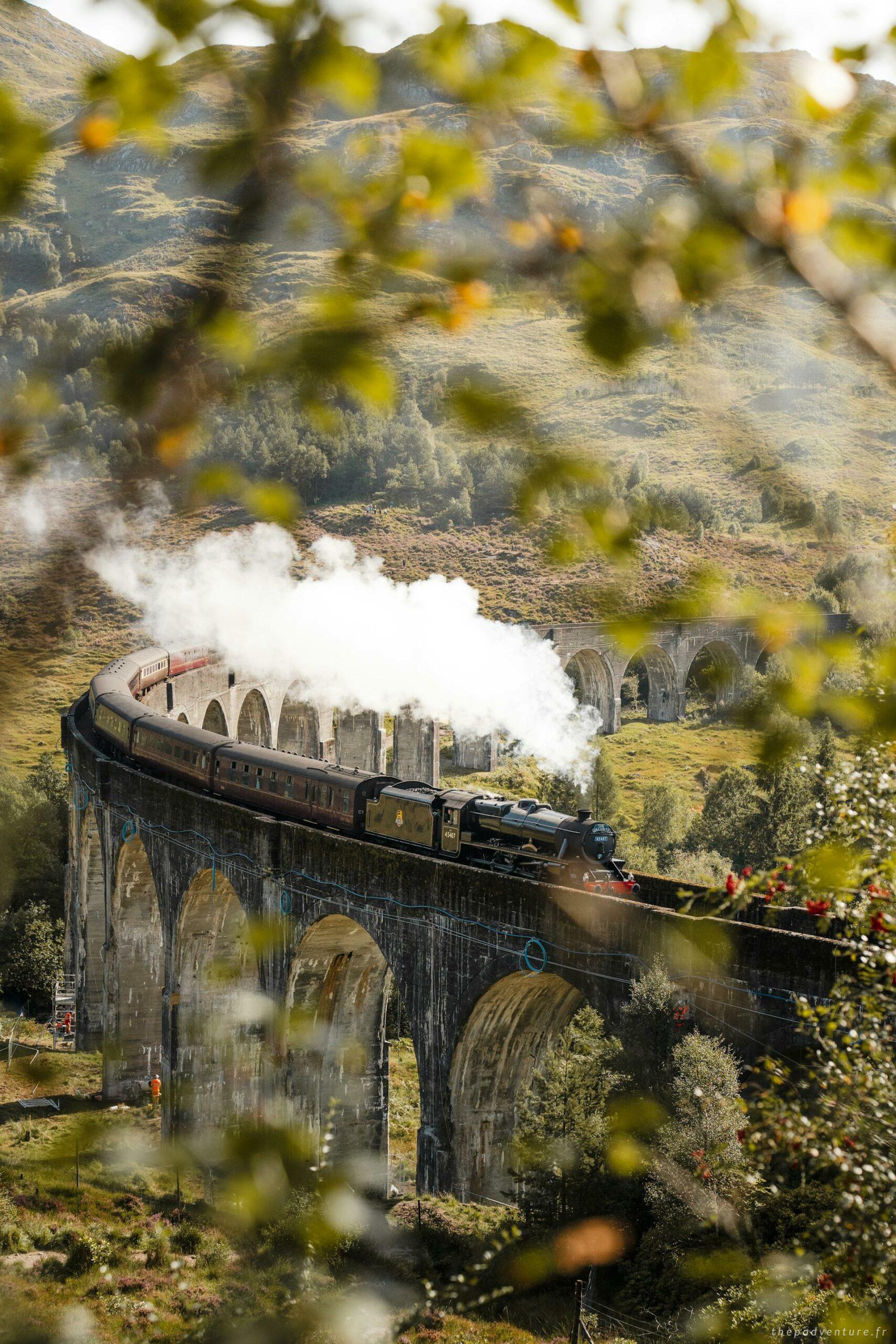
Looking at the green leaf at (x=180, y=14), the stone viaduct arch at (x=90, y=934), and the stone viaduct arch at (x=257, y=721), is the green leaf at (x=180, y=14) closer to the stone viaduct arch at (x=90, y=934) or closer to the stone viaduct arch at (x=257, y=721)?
the stone viaduct arch at (x=90, y=934)

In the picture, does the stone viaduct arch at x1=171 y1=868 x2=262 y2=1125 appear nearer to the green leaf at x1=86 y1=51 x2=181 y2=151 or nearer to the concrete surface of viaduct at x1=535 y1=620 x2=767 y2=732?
the green leaf at x1=86 y1=51 x2=181 y2=151

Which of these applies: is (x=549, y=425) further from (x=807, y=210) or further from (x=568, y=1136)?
(x=807, y=210)

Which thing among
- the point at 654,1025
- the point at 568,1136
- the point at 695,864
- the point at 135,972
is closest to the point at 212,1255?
the point at 568,1136

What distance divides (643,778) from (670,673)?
53.8 ft

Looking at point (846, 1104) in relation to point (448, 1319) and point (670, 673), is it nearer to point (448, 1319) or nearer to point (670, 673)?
point (448, 1319)

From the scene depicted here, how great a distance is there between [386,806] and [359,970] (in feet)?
11.2

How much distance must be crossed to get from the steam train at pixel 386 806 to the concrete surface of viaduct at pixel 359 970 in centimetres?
130

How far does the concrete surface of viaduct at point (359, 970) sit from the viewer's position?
1459 centimetres

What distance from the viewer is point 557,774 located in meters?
45.4

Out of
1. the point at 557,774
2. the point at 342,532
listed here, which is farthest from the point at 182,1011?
the point at 342,532

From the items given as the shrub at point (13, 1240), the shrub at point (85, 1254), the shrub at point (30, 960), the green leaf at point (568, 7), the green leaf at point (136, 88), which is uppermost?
the green leaf at point (568, 7)

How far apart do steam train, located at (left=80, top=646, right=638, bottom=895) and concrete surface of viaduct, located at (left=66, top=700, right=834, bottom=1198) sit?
130 cm

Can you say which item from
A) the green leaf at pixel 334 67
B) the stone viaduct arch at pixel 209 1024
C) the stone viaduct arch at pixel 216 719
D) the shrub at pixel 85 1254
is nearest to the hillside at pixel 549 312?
the green leaf at pixel 334 67

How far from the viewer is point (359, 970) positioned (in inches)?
860
